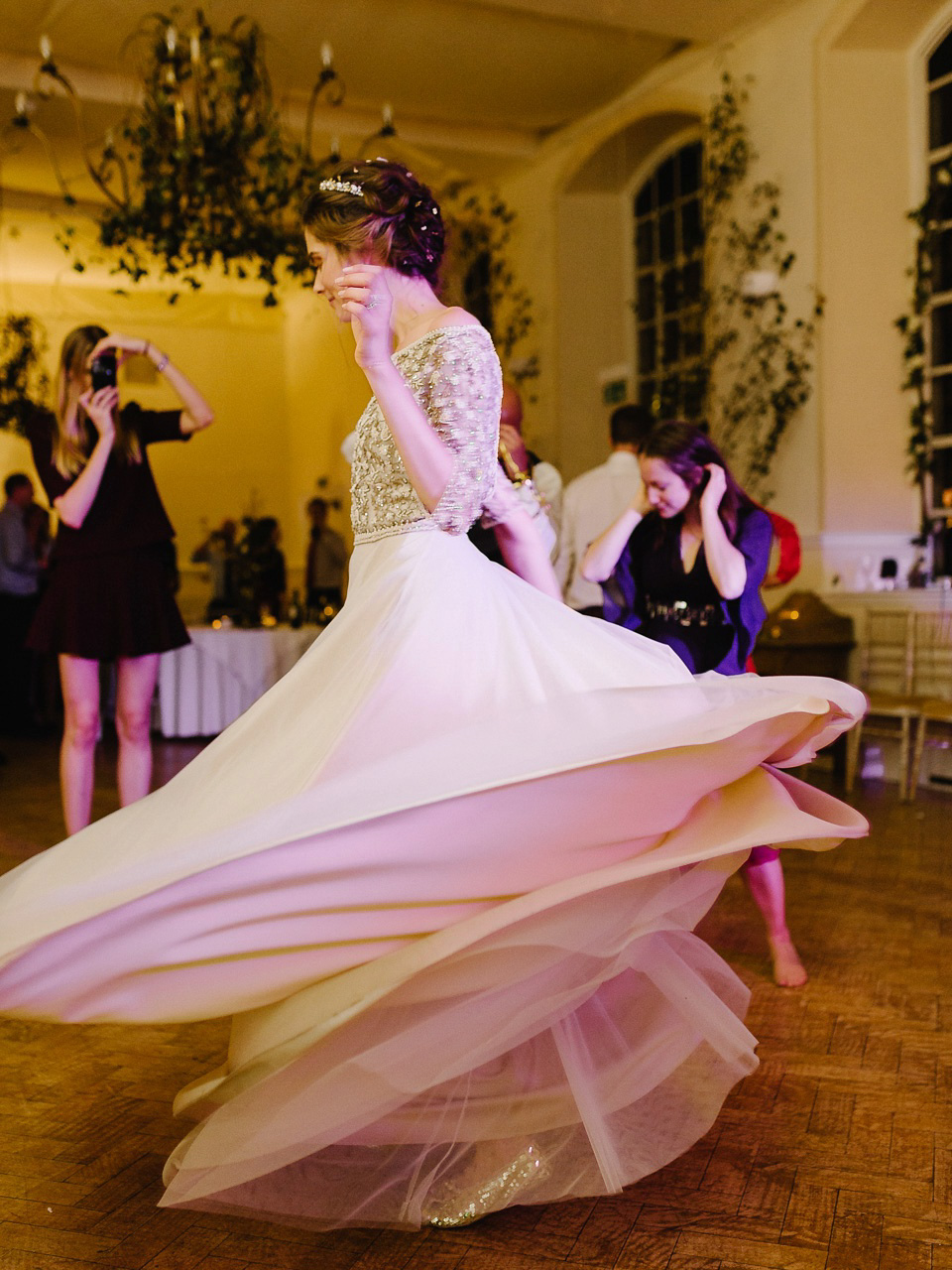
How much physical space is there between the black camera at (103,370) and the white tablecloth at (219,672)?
3.63m

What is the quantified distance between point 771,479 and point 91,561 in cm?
424

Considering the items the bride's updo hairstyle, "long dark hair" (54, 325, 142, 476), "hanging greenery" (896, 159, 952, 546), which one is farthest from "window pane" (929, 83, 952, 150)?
the bride's updo hairstyle

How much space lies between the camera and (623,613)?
3182mm

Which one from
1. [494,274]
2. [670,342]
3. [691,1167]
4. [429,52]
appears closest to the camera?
[691,1167]

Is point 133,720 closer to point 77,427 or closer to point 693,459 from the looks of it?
point 77,427

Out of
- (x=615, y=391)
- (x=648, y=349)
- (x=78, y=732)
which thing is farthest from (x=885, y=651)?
(x=78, y=732)

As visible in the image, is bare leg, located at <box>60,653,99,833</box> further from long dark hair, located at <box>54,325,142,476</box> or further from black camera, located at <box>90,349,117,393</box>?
black camera, located at <box>90,349,117,393</box>

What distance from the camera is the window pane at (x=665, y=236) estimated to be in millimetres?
8281

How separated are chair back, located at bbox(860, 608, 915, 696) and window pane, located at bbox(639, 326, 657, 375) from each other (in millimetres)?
3216

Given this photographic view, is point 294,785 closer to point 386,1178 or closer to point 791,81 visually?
point 386,1178

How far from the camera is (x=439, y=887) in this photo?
157 cm

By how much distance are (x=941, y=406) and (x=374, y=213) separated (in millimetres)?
5184

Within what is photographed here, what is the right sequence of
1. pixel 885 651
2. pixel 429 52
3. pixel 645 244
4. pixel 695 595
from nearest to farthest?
1. pixel 695 595
2. pixel 885 651
3. pixel 429 52
4. pixel 645 244

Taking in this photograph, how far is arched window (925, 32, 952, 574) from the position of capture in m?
6.09
